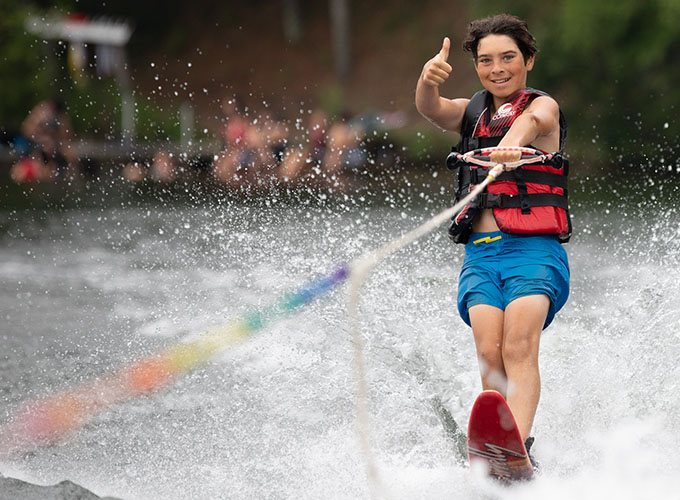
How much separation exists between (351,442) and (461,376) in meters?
0.92

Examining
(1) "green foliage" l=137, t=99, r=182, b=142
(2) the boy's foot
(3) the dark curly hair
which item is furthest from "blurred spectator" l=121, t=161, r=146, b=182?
(2) the boy's foot

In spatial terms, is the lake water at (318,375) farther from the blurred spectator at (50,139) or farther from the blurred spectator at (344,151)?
the blurred spectator at (50,139)

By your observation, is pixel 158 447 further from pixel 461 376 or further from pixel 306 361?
pixel 461 376

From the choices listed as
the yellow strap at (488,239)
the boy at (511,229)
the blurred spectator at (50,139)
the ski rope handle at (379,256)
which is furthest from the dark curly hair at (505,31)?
the blurred spectator at (50,139)

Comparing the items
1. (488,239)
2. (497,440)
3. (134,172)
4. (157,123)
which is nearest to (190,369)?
(488,239)

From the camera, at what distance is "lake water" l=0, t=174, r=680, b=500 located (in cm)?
354

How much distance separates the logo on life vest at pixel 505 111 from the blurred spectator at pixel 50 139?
14830mm

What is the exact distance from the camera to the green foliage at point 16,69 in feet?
66.6

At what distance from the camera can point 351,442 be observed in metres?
3.85

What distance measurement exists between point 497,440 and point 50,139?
15901 mm

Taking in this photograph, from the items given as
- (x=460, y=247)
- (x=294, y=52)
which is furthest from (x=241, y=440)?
(x=294, y=52)

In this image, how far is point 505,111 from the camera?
144 inches

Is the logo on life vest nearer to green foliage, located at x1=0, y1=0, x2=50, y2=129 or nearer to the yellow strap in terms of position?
the yellow strap

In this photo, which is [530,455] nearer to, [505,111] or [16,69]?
[505,111]
